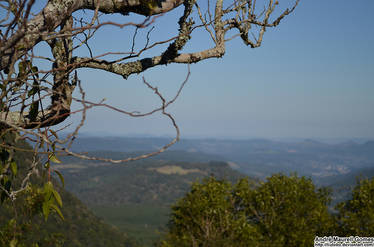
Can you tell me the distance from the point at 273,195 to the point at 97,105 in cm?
2308

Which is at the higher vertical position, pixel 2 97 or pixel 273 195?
pixel 2 97

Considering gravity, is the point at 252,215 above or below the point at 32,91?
below

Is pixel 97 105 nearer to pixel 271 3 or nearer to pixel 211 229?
pixel 271 3

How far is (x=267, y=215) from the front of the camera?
22.4 m

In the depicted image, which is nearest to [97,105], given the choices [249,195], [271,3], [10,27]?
[10,27]

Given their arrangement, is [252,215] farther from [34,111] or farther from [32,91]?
[32,91]

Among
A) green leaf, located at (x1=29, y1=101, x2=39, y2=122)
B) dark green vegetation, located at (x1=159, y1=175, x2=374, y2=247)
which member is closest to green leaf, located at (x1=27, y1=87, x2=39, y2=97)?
green leaf, located at (x1=29, y1=101, x2=39, y2=122)

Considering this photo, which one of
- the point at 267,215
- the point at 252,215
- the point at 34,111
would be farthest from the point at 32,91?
the point at 252,215

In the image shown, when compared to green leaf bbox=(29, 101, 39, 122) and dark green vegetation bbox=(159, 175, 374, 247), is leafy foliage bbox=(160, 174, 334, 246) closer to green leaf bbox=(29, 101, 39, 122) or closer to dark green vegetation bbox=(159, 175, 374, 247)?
dark green vegetation bbox=(159, 175, 374, 247)

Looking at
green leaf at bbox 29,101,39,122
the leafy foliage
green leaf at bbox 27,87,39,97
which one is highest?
green leaf at bbox 27,87,39,97

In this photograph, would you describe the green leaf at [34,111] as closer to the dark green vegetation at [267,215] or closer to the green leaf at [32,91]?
the green leaf at [32,91]

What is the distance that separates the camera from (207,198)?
2166cm

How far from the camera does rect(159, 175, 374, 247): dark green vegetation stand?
62.9ft

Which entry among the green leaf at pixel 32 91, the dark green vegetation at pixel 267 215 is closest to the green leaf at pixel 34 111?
the green leaf at pixel 32 91
